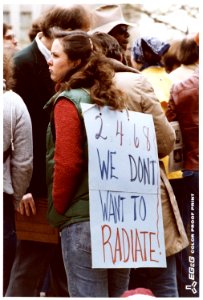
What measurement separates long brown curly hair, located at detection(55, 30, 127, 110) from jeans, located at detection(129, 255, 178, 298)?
0.67m

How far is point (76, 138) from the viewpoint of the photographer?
2.63m

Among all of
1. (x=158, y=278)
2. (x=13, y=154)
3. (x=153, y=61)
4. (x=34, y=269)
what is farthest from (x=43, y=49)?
(x=158, y=278)

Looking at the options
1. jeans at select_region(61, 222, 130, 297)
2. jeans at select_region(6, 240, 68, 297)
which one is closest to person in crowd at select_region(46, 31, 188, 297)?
jeans at select_region(61, 222, 130, 297)

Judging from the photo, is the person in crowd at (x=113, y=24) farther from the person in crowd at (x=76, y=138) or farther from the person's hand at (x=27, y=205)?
the person's hand at (x=27, y=205)

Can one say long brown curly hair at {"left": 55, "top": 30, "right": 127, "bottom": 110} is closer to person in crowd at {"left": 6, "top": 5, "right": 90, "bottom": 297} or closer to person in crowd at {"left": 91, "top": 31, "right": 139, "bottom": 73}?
person in crowd at {"left": 91, "top": 31, "right": 139, "bottom": 73}

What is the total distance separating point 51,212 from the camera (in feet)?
8.97

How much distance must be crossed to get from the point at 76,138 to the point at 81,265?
439mm

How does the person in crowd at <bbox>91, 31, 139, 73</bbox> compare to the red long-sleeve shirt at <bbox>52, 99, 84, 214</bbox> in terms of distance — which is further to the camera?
the person in crowd at <bbox>91, 31, 139, 73</bbox>

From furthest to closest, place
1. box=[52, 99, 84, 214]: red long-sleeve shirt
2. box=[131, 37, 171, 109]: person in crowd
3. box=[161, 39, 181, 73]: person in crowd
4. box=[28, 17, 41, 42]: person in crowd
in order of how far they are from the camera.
Result: box=[161, 39, 181, 73]: person in crowd < box=[131, 37, 171, 109]: person in crowd < box=[28, 17, 41, 42]: person in crowd < box=[52, 99, 84, 214]: red long-sleeve shirt

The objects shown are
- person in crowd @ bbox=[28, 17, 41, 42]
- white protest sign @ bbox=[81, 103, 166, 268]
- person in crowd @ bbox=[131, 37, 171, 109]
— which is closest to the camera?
white protest sign @ bbox=[81, 103, 166, 268]

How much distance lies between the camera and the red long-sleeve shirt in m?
2.60

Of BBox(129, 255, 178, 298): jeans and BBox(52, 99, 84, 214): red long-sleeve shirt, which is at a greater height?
BBox(52, 99, 84, 214): red long-sleeve shirt

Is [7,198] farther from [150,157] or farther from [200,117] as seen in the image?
[200,117]

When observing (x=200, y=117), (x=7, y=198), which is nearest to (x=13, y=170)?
(x=7, y=198)
